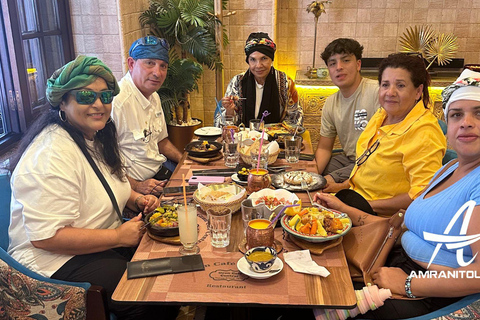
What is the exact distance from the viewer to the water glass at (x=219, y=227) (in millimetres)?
1566

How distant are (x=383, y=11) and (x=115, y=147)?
13.5 feet

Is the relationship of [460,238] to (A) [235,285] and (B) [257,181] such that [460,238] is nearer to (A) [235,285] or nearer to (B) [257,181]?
(A) [235,285]

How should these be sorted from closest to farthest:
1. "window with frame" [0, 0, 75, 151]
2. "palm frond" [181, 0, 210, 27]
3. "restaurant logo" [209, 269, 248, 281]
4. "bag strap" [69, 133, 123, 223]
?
"restaurant logo" [209, 269, 248, 281] → "bag strap" [69, 133, 123, 223] → "window with frame" [0, 0, 75, 151] → "palm frond" [181, 0, 210, 27]

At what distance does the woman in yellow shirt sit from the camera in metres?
1.99

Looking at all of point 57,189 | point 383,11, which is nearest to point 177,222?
point 57,189

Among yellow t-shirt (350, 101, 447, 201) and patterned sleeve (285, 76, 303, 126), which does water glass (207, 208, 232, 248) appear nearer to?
yellow t-shirt (350, 101, 447, 201)

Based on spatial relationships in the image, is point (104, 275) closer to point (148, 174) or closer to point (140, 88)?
point (148, 174)

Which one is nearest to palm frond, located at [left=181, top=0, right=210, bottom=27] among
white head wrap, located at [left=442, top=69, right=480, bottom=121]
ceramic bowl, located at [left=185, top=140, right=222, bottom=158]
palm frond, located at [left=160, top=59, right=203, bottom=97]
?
palm frond, located at [left=160, top=59, right=203, bottom=97]

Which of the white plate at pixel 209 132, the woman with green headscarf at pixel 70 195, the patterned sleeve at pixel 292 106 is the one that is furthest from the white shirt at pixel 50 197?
the patterned sleeve at pixel 292 106

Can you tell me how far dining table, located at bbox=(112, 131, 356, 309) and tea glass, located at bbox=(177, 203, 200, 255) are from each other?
0.03m

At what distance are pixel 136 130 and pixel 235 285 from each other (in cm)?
164

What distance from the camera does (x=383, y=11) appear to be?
16.5ft

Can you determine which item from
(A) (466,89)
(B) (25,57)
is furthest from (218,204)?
(B) (25,57)

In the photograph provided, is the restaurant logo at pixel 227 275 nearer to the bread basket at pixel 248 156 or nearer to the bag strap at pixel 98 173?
the bag strap at pixel 98 173
